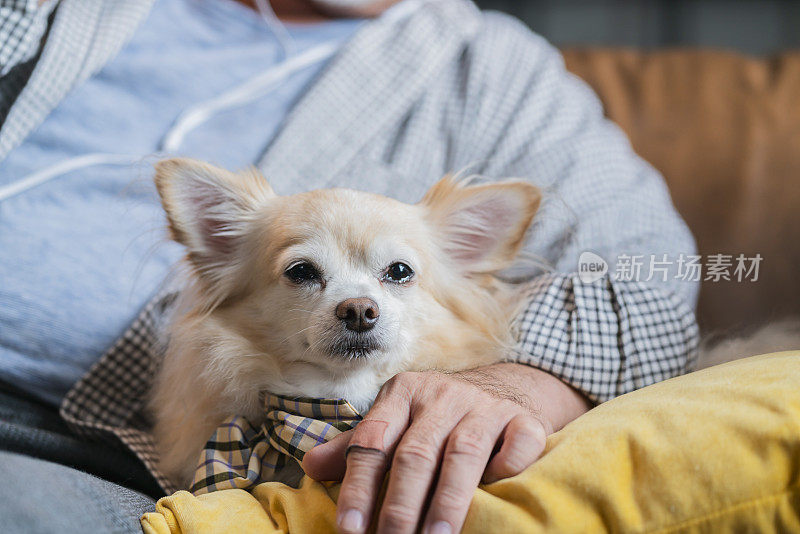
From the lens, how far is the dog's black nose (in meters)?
0.84

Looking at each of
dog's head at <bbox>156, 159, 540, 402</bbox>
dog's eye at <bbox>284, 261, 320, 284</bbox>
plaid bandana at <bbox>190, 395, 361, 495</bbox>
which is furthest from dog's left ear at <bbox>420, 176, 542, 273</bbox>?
plaid bandana at <bbox>190, 395, 361, 495</bbox>

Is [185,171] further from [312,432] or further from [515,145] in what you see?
[515,145]

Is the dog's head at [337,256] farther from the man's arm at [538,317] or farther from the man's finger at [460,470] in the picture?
the man's finger at [460,470]

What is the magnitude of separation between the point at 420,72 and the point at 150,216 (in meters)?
0.58

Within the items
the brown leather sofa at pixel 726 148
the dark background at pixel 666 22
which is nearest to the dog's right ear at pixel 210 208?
the brown leather sofa at pixel 726 148

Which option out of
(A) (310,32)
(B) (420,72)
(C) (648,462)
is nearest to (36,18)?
(A) (310,32)

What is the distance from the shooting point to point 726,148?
1.43 metres

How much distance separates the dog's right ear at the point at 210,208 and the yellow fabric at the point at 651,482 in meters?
0.42

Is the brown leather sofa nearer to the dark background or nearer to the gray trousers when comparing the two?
the gray trousers

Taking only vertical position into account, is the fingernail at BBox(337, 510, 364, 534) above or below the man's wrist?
above

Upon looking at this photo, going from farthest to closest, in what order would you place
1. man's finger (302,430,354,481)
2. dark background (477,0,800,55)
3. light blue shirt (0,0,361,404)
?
dark background (477,0,800,55), light blue shirt (0,0,361,404), man's finger (302,430,354,481)

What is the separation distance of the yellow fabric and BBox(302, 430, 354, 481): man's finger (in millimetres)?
24

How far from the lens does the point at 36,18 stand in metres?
1.14

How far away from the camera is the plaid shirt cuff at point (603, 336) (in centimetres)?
95
